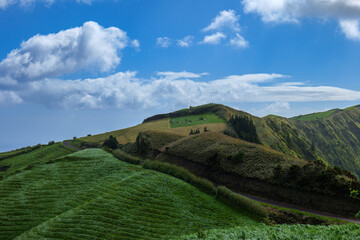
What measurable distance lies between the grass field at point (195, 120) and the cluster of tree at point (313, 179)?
122m

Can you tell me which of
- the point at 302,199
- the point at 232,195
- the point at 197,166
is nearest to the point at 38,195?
the point at 232,195

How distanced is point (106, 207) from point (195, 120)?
150 metres

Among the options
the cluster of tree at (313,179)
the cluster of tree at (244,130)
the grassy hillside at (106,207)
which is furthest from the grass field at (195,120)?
the grassy hillside at (106,207)

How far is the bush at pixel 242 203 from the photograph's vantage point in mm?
38931

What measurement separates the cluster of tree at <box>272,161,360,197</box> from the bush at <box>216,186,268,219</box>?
1162cm

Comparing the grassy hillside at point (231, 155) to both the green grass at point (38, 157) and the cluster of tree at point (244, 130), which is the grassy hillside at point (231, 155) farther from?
the green grass at point (38, 157)

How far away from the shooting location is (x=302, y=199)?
44688mm

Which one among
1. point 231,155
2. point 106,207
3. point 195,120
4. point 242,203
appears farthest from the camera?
point 195,120

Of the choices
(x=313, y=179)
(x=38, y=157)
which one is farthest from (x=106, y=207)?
(x=38, y=157)

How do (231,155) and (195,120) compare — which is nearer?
(231,155)

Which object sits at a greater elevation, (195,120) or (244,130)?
(195,120)

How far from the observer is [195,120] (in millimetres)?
182875

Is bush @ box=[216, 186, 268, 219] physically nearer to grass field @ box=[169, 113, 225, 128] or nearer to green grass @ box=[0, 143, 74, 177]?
green grass @ box=[0, 143, 74, 177]

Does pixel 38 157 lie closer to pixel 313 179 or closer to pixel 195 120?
pixel 195 120
